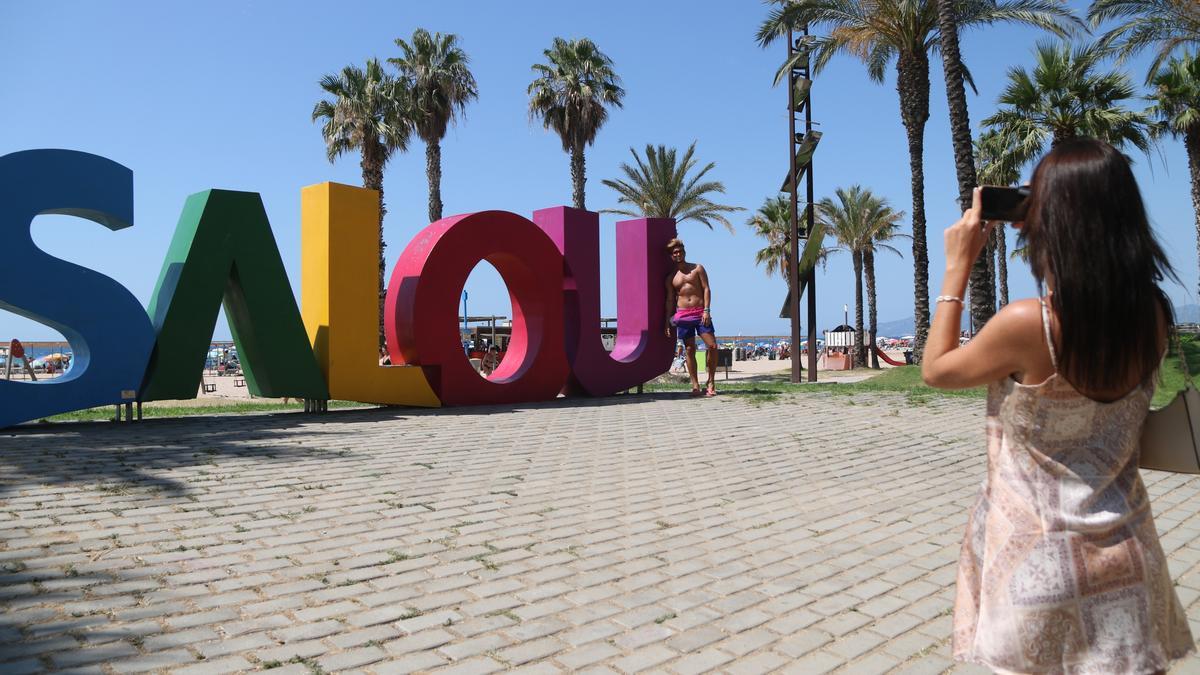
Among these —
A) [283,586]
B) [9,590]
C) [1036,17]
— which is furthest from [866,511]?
[1036,17]

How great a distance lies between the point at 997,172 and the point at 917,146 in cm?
650

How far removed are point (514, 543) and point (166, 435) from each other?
4.54 meters

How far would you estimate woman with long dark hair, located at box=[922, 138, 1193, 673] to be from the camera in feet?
5.49

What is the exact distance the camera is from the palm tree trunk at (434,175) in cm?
2773

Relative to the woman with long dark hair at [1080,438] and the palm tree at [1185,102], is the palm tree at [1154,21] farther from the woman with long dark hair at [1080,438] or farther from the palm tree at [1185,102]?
the woman with long dark hair at [1080,438]

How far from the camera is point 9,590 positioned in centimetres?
345

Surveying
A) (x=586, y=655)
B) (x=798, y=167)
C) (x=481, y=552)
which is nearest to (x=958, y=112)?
(x=798, y=167)

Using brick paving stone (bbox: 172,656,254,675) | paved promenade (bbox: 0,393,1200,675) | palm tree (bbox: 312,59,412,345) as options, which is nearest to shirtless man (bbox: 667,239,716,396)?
paved promenade (bbox: 0,393,1200,675)

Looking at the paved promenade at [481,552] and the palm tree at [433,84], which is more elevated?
the palm tree at [433,84]

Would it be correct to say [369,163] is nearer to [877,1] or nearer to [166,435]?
[877,1]

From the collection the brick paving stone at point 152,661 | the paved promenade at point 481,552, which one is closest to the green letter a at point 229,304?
the paved promenade at point 481,552

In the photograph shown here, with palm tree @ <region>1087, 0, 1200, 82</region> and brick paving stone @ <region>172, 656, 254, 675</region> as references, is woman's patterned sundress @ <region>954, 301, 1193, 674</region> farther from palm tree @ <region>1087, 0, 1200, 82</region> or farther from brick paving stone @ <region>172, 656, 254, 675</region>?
palm tree @ <region>1087, 0, 1200, 82</region>

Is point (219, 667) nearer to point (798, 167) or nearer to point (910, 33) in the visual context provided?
point (798, 167)

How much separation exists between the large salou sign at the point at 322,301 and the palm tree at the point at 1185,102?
58.4 ft
